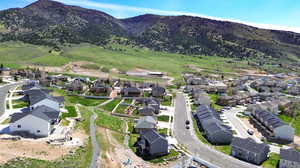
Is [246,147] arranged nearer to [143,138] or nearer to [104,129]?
[143,138]

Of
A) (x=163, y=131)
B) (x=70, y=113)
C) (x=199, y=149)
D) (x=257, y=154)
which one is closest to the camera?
(x=257, y=154)

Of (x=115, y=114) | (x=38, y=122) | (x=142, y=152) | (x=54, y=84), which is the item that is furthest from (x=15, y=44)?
(x=142, y=152)

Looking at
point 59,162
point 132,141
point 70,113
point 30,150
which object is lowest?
point 132,141

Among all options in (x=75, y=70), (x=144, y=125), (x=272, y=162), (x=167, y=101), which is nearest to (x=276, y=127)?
(x=272, y=162)

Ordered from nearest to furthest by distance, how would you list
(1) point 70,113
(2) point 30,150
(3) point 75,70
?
(2) point 30,150 < (1) point 70,113 < (3) point 75,70

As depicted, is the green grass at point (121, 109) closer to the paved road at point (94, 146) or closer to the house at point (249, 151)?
the paved road at point (94, 146)

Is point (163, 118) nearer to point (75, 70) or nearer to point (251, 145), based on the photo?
point (251, 145)

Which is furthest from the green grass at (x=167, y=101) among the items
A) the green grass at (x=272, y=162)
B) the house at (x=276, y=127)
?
the green grass at (x=272, y=162)
